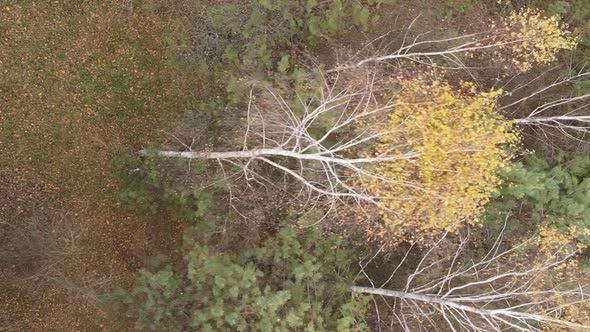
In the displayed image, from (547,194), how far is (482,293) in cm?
251

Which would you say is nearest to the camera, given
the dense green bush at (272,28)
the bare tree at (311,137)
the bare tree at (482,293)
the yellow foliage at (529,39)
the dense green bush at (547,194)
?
the bare tree at (311,137)

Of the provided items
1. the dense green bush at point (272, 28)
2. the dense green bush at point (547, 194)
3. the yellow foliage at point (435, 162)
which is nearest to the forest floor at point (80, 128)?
the dense green bush at point (272, 28)

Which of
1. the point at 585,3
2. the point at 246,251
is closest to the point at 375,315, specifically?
the point at 246,251

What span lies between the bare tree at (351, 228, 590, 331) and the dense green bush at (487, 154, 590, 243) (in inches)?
28.2

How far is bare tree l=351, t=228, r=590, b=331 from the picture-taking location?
8.55 metres

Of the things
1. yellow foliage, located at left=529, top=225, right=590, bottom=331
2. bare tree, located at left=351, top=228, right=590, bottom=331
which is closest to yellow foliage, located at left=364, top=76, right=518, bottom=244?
bare tree, located at left=351, top=228, right=590, bottom=331

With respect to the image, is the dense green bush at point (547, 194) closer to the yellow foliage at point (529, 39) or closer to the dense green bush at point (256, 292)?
the yellow foliage at point (529, 39)

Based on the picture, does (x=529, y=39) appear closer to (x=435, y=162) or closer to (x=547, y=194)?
(x=547, y=194)

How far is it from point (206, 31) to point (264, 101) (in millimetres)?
2281

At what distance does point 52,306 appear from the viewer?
9914 mm

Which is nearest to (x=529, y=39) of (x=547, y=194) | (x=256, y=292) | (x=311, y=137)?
(x=547, y=194)

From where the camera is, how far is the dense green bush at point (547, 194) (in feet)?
31.7

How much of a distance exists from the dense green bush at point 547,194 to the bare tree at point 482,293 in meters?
0.72

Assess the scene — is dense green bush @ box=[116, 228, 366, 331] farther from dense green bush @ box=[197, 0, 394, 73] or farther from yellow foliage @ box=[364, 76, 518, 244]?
dense green bush @ box=[197, 0, 394, 73]
